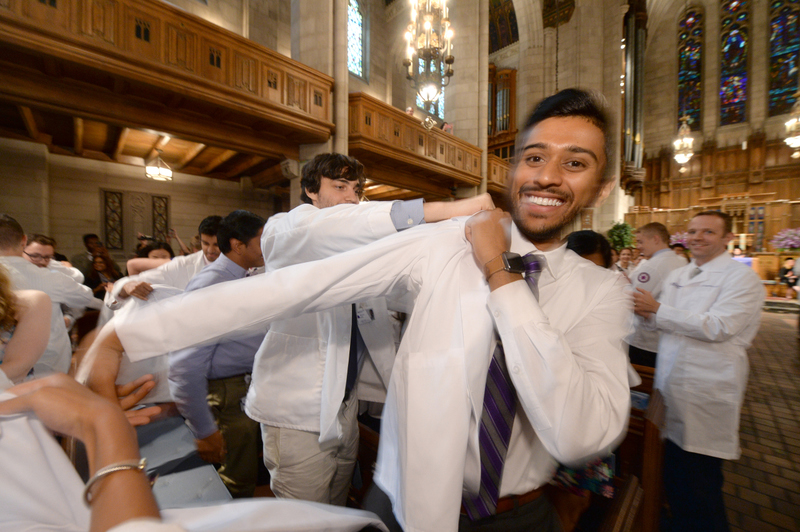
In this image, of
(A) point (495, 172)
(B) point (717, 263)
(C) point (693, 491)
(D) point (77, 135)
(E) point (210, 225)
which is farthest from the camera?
(A) point (495, 172)

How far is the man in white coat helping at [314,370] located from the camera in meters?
1.25

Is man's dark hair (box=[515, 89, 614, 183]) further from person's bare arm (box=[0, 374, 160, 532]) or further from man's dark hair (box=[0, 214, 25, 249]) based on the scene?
man's dark hair (box=[0, 214, 25, 249])

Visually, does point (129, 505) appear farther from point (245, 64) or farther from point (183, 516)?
point (245, 64)

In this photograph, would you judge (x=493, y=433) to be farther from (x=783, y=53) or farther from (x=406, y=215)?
(x=783, y=53)

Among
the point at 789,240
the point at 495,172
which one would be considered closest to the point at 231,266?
the point at 495,172

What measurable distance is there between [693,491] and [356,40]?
13.7m

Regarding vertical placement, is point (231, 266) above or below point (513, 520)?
above

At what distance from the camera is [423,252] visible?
0.91 meters

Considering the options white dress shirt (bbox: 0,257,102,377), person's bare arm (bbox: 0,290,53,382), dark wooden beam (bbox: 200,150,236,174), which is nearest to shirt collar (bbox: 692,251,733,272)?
person's bare arm (bbox: 0,290,53,382)

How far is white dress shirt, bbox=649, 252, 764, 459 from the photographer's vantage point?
2.18 metres

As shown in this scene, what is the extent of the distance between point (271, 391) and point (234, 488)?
111cm

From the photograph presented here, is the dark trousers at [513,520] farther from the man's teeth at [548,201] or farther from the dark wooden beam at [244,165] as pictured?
the dark wooden beam at [244,165]

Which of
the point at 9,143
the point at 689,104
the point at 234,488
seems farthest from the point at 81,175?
the point at 689,104

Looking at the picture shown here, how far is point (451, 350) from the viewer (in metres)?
0.80
